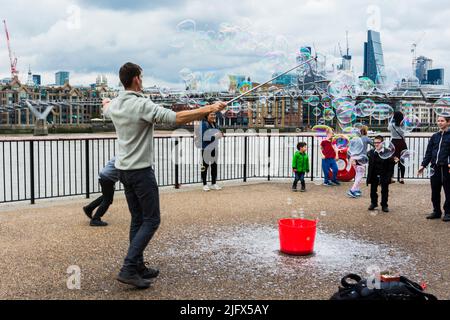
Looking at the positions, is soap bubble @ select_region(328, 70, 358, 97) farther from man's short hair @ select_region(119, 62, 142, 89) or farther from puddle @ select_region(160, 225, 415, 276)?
man's short hair @ select_region(119, 62, 142, 89)

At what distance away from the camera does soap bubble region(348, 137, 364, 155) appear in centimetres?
907

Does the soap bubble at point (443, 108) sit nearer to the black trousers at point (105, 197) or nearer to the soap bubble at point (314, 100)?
the soap bubble at point (314, 100)

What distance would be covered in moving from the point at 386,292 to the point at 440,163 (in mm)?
4799

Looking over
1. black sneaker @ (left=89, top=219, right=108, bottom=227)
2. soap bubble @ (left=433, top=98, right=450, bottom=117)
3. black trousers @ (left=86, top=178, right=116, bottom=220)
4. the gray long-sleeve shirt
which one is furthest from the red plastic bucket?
soap bubble @ (left=433, top=98, right=450, bottom=117)

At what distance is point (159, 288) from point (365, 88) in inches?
290

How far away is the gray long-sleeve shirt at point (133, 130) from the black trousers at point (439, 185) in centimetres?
532

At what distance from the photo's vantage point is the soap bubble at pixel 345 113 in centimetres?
996

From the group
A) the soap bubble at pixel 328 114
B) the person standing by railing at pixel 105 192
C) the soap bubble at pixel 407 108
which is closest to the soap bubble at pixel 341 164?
the soap bubble at pixel 328 114

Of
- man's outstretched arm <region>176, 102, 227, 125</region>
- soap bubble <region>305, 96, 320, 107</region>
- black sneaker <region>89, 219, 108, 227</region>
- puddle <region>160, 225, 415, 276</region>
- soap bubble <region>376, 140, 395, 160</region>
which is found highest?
soap bubble <region>305, 96, 320, 107</region>

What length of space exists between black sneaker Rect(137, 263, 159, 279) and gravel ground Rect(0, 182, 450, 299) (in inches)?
Result: 3.8

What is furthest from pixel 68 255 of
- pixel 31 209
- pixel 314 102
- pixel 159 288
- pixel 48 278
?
pixel 314 102

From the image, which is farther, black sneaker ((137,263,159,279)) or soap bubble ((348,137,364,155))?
soap bubble ((348,137,364,155))
